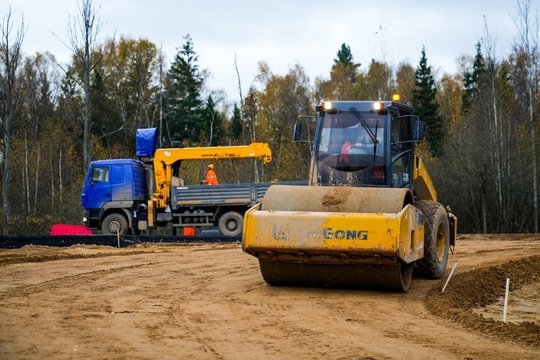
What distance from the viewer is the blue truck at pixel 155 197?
86.9 ft

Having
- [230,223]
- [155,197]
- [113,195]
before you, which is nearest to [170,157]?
[155,197]

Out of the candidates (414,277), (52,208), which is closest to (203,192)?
(414,277)

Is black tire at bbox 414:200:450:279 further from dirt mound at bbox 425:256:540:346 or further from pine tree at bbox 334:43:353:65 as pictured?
pine tree at bbox 334:43:353:65

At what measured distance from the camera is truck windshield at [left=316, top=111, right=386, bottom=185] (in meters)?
12.8

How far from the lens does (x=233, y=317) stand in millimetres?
9258

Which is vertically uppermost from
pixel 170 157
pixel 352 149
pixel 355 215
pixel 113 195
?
pixel 170 157

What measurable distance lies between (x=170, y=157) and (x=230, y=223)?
297cm

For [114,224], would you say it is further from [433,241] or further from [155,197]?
[433,241]

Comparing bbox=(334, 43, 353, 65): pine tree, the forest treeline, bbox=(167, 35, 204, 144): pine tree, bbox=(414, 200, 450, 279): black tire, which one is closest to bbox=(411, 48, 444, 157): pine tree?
the forest treeline

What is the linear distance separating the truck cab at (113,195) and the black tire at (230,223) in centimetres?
265

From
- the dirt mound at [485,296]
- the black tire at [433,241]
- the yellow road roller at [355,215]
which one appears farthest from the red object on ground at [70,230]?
the black tire at [433,241]

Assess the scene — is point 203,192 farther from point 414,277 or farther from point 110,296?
point 110,296

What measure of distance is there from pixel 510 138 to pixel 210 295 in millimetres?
31296

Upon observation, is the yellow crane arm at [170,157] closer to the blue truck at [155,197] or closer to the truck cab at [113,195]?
the blue truck at [155,197]
